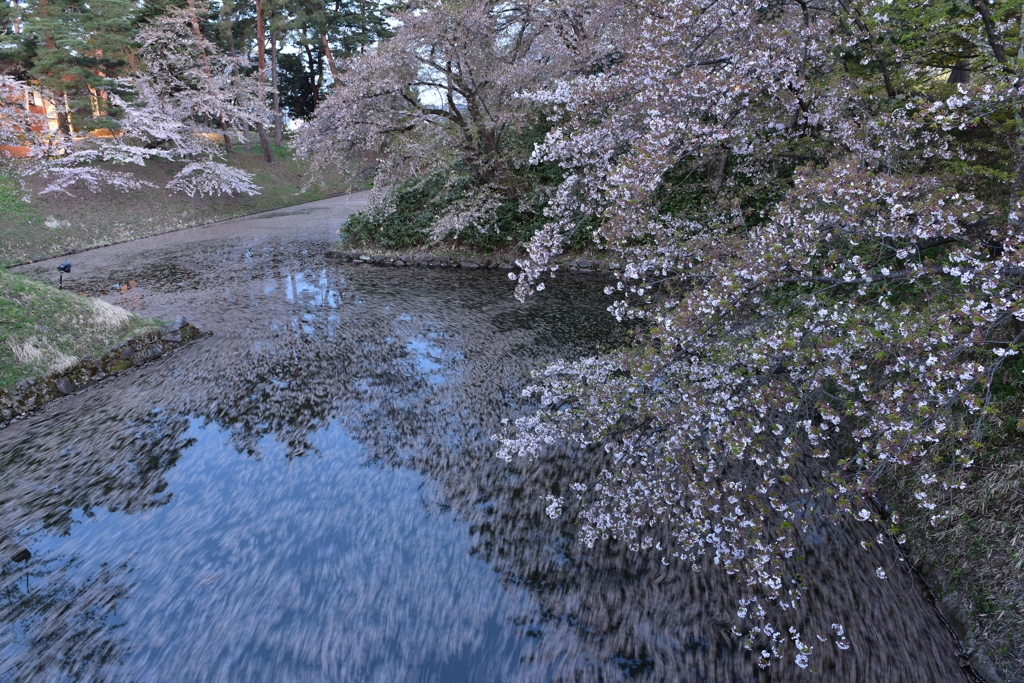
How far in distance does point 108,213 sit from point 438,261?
18645mm

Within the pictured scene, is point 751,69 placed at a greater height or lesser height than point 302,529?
greater

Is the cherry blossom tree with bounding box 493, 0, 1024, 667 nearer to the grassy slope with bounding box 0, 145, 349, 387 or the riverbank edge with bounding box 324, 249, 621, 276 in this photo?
the riverbank edge with bounding box 324, 249, 621, 276

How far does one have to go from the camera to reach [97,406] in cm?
926

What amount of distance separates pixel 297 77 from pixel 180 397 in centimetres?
4484

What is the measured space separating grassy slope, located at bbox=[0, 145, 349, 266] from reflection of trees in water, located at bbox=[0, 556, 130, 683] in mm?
20236

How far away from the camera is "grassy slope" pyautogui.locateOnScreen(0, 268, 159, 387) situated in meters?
Answer: 9.66

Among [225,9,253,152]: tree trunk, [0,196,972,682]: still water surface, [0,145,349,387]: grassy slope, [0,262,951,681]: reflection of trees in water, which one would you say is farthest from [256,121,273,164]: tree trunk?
[0,196,972,682]: still water surface

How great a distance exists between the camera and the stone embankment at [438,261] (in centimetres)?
1670

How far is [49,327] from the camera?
10500 mm

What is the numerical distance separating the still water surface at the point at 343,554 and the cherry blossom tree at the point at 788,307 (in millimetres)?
479

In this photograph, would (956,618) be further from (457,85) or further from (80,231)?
(80,231)

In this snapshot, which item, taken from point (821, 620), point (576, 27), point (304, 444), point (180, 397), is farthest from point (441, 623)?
point (576, 27)

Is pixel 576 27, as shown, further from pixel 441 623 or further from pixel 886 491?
pixel 441 623

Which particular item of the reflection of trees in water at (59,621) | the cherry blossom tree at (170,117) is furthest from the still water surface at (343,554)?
the cherry blossom tree at (170,117)
